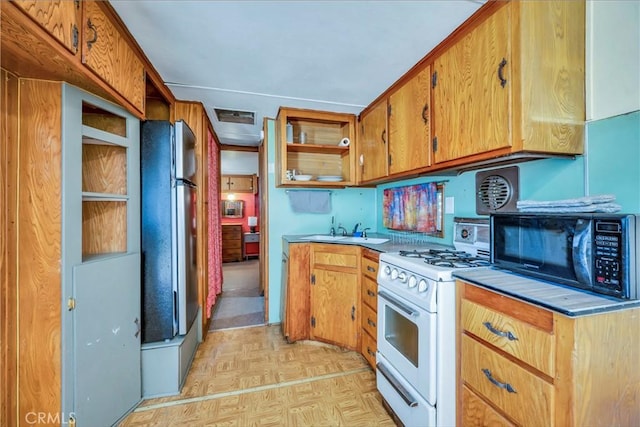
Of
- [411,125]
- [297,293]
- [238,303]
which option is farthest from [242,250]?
[411,125]

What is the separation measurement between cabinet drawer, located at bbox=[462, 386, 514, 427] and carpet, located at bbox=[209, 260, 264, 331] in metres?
2.16

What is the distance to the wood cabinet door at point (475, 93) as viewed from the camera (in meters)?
1.20

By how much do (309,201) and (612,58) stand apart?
2.28 metres

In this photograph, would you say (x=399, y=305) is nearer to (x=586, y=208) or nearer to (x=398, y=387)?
(x=398, y=387)

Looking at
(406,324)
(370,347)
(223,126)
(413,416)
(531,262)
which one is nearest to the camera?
(531,262)

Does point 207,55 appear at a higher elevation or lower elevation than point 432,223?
higher

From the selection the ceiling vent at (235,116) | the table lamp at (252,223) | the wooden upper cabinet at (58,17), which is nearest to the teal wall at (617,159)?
the wooden upper cabinet at (58,17)

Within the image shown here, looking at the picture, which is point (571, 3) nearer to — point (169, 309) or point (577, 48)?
point (577, 48)

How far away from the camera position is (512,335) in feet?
3.16

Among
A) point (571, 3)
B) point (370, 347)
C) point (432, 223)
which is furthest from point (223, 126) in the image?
point (571, 3)

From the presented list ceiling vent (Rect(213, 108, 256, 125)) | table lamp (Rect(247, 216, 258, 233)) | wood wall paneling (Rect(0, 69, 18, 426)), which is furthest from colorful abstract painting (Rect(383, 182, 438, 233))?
table lamp (Rect(247, 216, 258, 233))

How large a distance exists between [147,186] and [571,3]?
8.03 ft

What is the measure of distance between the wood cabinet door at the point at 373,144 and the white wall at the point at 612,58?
3.95 feet

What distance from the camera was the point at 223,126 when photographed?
10.4 ft
